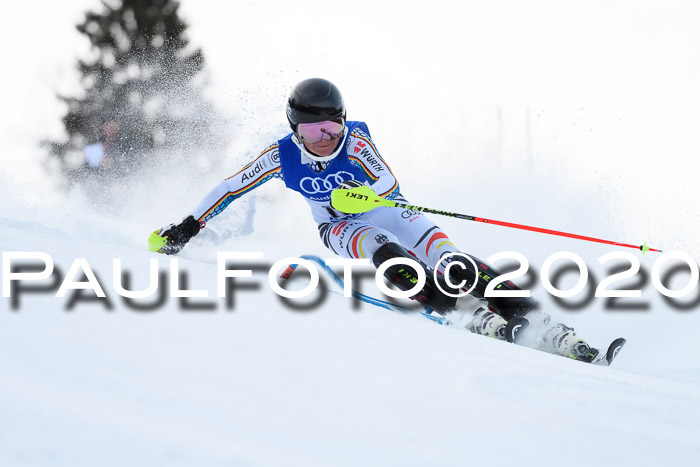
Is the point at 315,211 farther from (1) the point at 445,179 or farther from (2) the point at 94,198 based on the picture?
(2) the point at 94,198

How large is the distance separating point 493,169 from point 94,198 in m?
8.99

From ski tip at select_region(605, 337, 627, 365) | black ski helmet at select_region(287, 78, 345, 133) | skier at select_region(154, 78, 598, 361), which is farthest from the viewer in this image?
black ski helmet at select_region(287, 78, 345, 133)

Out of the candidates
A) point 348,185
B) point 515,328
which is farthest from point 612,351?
point 348,185

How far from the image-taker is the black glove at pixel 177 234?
4.07 meters

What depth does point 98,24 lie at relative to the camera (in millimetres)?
15867

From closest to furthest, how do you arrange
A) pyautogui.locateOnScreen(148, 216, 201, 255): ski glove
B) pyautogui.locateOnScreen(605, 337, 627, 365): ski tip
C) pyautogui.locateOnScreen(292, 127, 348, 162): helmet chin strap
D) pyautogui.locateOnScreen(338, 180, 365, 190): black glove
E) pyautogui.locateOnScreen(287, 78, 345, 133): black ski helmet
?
1. pyautogui.locateOnScreen(605, 337, 627, 365): ski tip
2. pyautogui.locateOnScreen(338, 180, 365, 190): black glove
3. pyautogui.locateOnScreen(287, 78, 345, 133): black ski helmet
4. pyautogui.locateOnScreen(292, 127, 348, 162): helmet chin strap
5. pyautogui.locateOnScreen(148, 216, 201, 255): ski glove

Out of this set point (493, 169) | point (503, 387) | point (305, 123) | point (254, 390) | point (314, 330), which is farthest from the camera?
point (493, 169)

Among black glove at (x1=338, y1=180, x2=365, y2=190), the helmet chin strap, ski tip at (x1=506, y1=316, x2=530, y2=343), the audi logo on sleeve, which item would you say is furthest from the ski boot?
the helmet chin strap

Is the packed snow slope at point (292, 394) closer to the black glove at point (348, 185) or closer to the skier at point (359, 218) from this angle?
the skier at point (359, 218)

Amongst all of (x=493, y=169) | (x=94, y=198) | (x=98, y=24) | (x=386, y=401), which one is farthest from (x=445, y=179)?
(x=98, y=24)

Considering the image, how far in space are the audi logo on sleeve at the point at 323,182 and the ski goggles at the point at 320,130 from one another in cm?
27

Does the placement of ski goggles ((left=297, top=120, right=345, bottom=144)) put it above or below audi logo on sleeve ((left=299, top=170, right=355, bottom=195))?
above

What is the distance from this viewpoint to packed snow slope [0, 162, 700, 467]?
1.16m

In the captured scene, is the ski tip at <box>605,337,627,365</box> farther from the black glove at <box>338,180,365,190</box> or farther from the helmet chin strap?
the helmet chin strap
